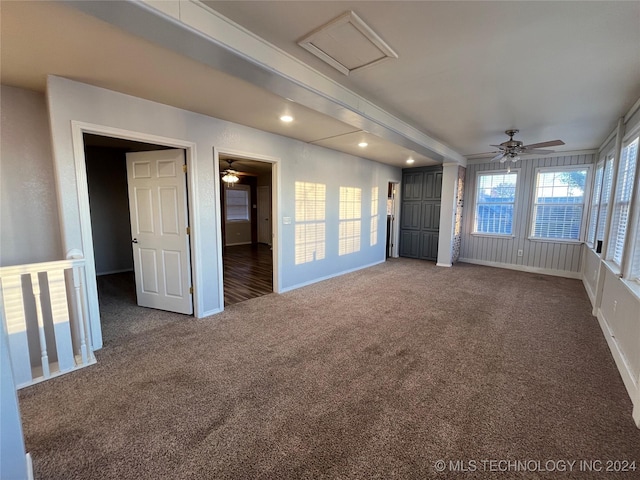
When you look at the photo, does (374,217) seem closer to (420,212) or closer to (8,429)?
(420,212)

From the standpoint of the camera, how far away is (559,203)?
564cm

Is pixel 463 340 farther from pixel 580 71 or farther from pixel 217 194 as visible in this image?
pixel 217 194

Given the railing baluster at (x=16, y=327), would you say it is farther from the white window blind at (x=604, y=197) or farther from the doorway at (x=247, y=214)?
the white window blind at (x=604, y=197)

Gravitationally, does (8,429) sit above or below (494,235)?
below

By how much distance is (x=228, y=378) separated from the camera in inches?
88.3

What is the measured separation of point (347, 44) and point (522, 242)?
6154 mm

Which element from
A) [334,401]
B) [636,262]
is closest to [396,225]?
[636,262]

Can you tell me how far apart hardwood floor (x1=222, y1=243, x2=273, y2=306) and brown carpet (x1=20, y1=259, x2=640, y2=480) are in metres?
0.92

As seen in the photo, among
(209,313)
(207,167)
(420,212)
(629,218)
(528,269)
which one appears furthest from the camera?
(420,212)

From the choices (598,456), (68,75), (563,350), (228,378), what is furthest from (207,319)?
(563,350)

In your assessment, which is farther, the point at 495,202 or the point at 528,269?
the point at 495,202

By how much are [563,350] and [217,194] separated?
4250 mm

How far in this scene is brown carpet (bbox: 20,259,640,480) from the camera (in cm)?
154

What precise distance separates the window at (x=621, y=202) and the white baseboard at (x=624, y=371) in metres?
0.79
